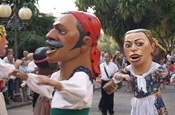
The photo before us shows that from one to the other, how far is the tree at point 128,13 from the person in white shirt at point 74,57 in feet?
75.0

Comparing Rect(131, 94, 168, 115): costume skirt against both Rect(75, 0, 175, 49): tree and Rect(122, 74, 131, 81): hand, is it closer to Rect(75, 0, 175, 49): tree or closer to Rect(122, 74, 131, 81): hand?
Rect(122, 74, 131, 81): hand

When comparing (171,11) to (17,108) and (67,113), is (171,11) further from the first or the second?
(67,113)

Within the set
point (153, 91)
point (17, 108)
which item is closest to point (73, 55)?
point (153, 91)

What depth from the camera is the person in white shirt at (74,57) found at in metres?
3.72

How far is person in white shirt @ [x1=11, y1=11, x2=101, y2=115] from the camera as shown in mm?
3719

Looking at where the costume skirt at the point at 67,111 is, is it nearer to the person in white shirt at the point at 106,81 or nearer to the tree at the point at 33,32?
the person in white shirt at the point at 106,81

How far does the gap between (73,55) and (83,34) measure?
0.21 meters

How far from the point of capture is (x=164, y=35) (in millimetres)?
38750

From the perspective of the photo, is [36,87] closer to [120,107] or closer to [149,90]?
[149,90]

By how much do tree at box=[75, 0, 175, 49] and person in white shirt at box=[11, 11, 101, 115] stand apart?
22875 millimetres

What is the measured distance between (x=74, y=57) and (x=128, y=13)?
76.0 feet

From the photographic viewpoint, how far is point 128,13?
26859 millimetres

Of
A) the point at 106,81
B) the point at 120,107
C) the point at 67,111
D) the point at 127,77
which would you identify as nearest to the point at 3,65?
the point at 67,111

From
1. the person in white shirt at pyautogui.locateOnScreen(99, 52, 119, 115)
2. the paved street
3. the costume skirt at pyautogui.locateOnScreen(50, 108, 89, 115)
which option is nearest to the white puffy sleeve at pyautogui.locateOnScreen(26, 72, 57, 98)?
the costume skirt at pyautogui.locateOnScreen(50, 108, 89, 115)
